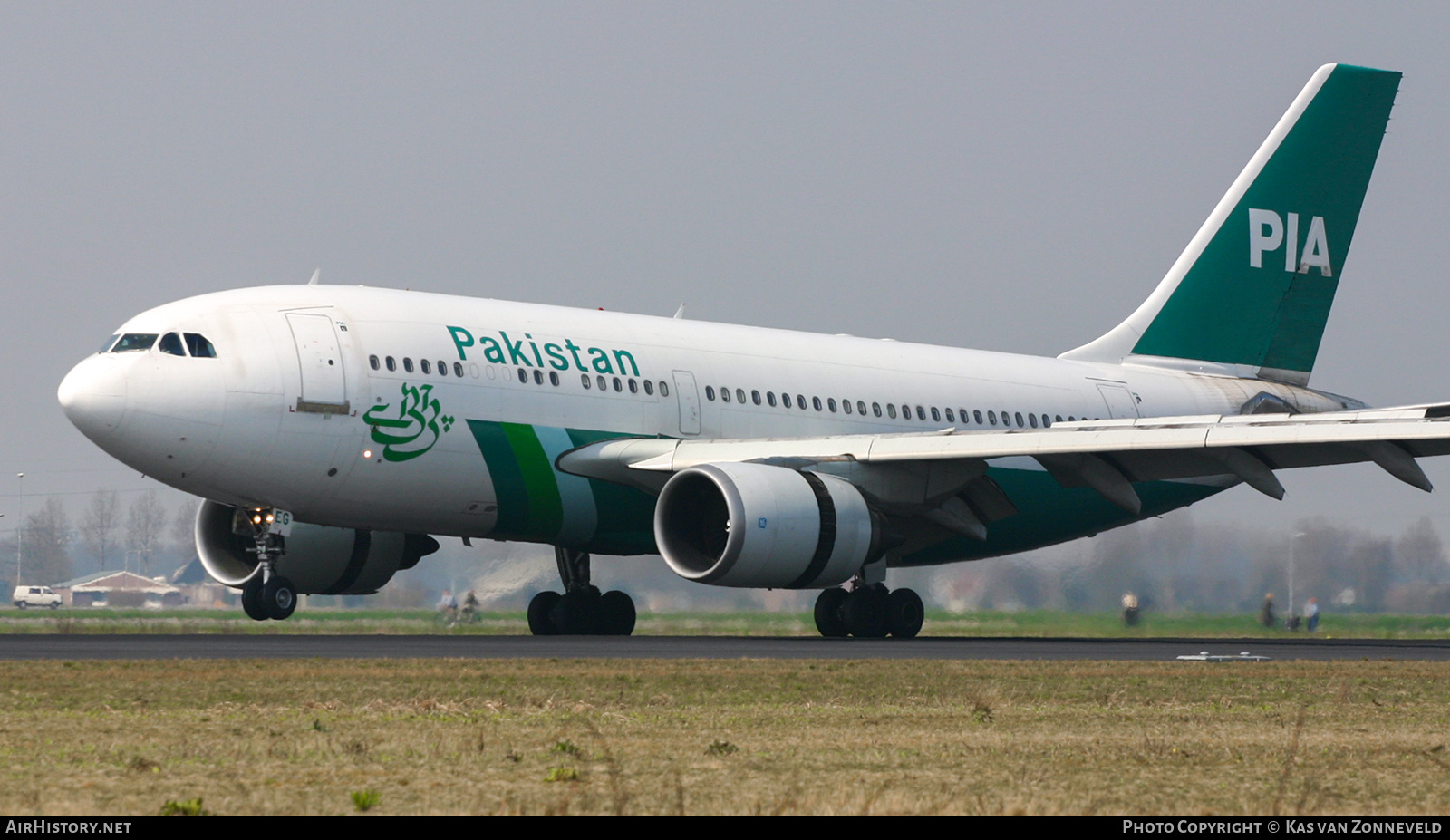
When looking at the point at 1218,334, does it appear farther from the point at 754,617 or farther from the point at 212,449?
the point at 212,449

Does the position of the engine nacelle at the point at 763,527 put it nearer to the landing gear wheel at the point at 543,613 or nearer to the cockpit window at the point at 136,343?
the landing gear wheel at the point at 543,613

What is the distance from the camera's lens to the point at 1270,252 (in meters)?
33.4

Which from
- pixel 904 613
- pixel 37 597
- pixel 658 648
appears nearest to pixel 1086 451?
pixel 904 613

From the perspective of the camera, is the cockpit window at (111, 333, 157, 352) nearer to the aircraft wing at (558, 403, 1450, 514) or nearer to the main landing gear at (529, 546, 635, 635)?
the aircraft wing at (558, 403, 1450, 514)

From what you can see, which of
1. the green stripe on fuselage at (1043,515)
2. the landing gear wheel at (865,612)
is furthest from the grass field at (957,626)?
the landing gear wheel at (865,612)

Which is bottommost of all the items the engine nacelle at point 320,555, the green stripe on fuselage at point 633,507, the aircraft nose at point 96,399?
the engine nacelle at point 320,555

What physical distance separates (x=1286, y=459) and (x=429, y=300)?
11.4 metres

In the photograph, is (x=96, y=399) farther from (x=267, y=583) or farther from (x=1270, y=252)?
(x=1270, y=252)

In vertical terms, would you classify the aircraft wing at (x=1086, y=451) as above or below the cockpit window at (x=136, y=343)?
below

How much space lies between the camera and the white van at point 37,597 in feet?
175

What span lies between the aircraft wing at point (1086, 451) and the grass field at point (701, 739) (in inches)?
274

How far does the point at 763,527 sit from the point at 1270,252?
50.5 ft

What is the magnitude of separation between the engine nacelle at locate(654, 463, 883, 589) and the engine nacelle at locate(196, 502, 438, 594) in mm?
4885

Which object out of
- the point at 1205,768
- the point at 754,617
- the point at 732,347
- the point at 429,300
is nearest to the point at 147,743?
the point at 1205,768
